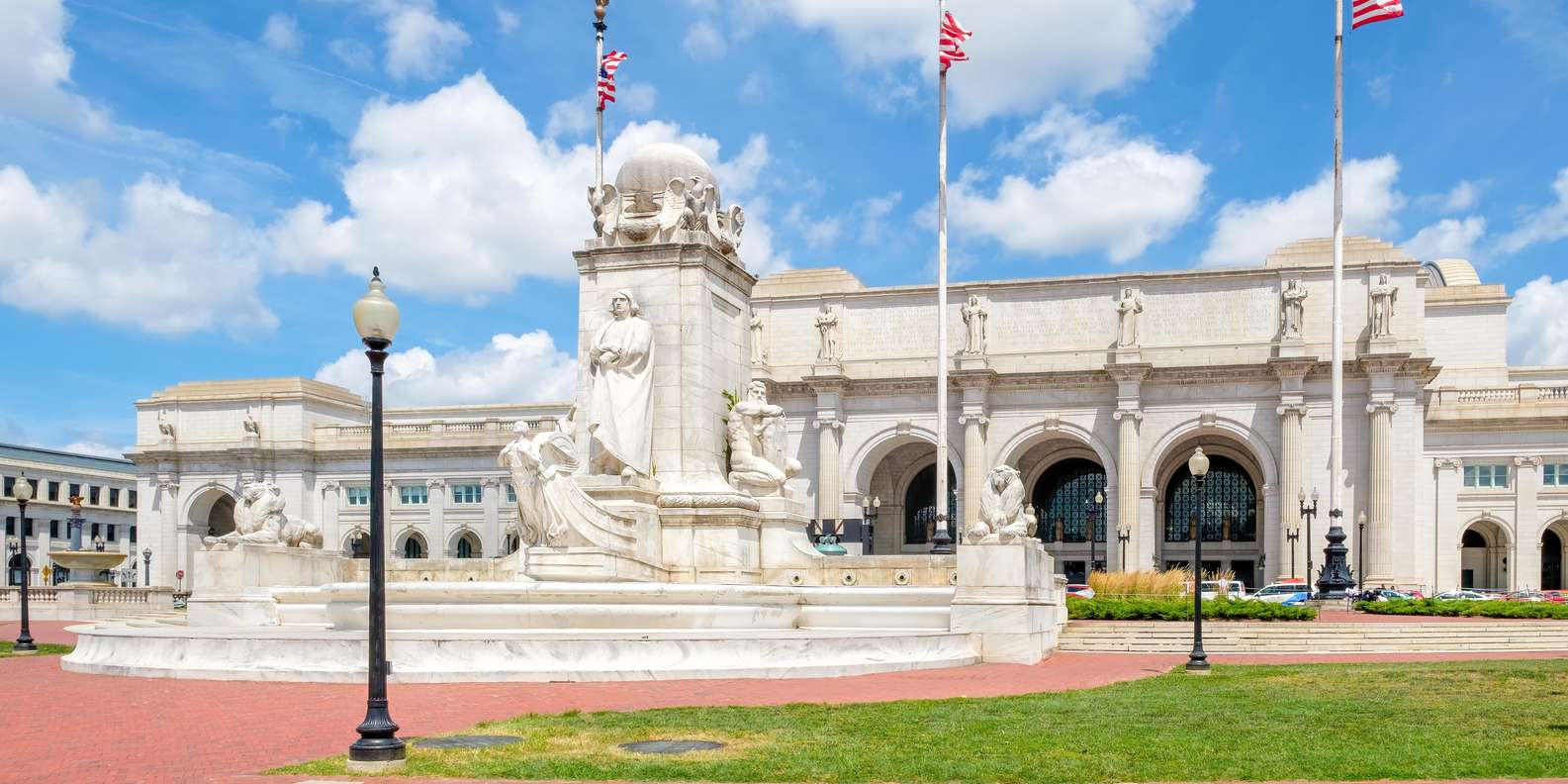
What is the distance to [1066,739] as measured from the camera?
13562mm

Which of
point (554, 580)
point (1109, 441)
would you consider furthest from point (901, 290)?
point (554, 580)

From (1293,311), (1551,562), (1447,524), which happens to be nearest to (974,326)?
(1293,311)

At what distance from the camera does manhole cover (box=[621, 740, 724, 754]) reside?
499 inches

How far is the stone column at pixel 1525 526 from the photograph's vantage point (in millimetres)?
77438

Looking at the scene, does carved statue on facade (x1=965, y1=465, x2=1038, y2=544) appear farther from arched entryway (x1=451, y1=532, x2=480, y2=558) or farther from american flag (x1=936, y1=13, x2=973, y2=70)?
arched entryway (x1=451, y1=532, x2=480, y2=558)

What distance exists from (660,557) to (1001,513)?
222 inches

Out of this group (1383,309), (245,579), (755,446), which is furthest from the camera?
(1383,309)

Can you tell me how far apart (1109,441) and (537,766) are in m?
70.3

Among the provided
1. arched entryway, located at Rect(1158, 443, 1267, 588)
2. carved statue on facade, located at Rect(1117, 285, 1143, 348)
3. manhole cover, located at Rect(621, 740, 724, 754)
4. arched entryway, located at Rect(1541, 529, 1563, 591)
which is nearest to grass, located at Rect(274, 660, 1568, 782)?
manhole cover, located at Rect(621, 740, 724, 754)

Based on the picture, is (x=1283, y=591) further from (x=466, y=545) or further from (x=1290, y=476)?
Result: (x=466, y=545)

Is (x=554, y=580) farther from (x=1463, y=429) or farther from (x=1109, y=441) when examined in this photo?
(x=1463, y=429)

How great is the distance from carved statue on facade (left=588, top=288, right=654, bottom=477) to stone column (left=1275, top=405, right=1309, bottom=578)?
5570 cm

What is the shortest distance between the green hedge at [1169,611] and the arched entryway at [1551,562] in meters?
54.8

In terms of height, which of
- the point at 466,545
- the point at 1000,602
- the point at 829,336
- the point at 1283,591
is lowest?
the point at 466,545
